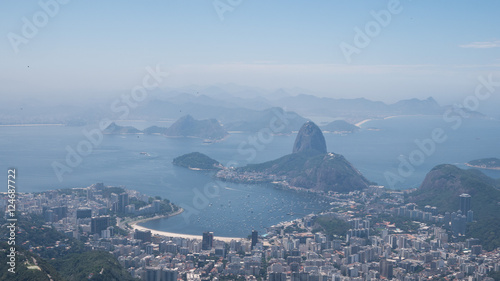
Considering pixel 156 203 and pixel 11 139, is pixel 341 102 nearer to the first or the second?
pixel 11 139

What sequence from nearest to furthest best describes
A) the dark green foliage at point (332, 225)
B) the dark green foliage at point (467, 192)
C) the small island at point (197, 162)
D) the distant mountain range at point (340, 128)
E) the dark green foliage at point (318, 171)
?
the dark green foliage at point (467, 192) < the dark green foliage at point (332, 225) < the dark green foliage at point (318, 171) < the small island at point (197, 162) < the distant mountain range at point (340, 128)

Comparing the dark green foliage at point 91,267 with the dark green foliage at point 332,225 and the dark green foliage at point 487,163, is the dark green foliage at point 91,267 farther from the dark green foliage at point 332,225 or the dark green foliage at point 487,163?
the dark green foliage at point 487,163

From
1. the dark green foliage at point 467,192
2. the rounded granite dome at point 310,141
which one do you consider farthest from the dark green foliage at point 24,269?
the rounded granite dome at point 310,141

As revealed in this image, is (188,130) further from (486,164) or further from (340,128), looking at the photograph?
(486,164)

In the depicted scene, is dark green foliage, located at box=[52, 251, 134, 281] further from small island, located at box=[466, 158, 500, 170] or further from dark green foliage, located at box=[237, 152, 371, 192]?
small island, located at box=[466, 158, 500, 170]

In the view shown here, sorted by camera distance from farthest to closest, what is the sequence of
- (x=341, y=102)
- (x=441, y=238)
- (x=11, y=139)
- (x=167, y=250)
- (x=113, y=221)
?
1. (x=341, y=102)
2. (x=11, y=139)
3. (x=113, y=221)
4. (x=441, y=238)
5. (x=167, y=250)

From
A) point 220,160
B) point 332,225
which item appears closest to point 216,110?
point 220,160

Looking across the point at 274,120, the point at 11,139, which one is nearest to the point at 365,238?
the point at 11,139
